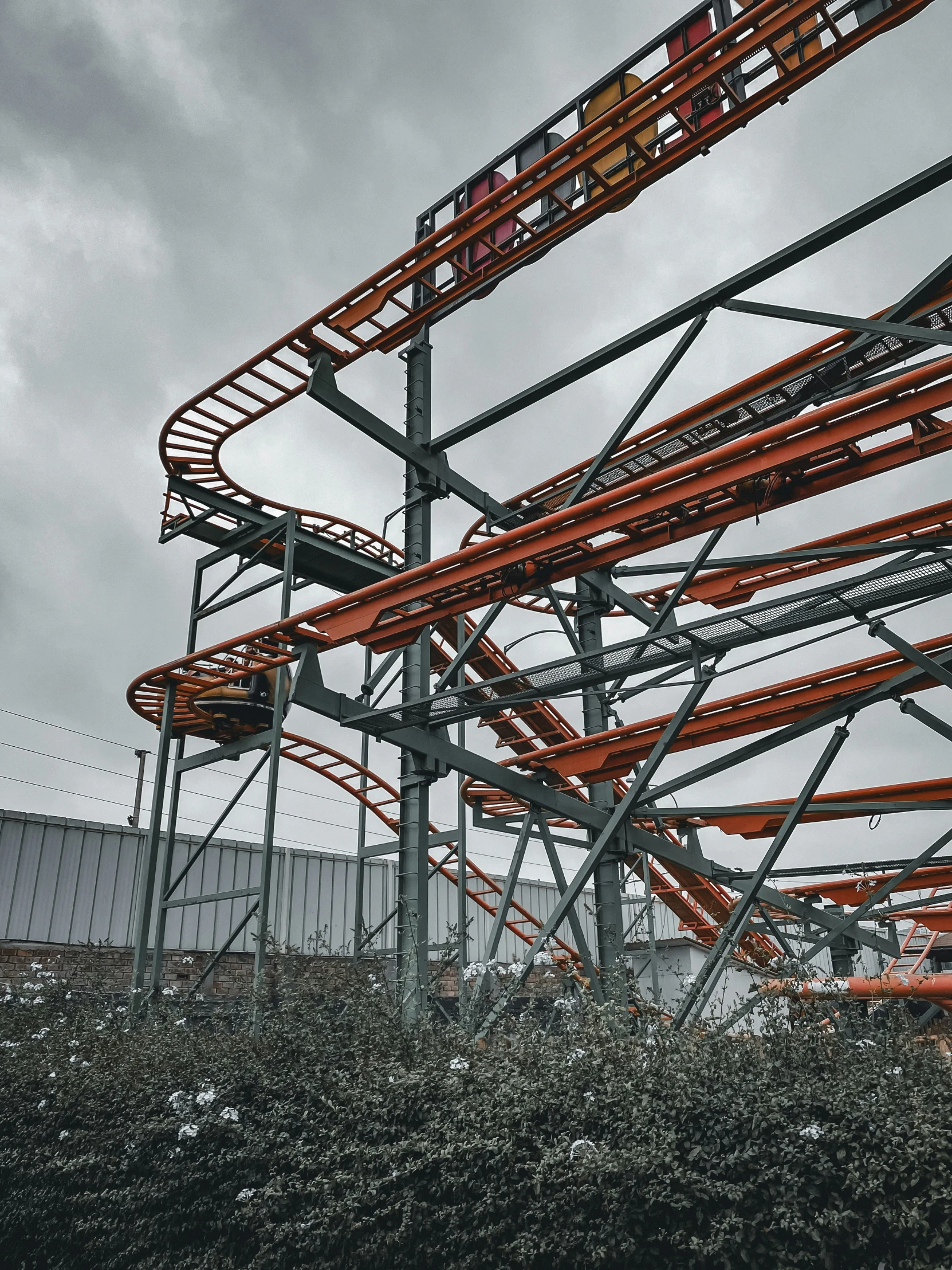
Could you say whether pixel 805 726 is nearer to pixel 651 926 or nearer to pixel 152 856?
pixel 651 926

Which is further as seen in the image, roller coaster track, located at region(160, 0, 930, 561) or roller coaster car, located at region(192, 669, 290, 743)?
roller coaster car, located at region(192, 669, 290, 743)

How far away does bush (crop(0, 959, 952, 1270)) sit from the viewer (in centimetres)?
379

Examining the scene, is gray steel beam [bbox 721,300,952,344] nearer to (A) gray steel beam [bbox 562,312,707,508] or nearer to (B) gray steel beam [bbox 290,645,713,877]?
(A) gray steel beam [bbox 562,312,707,508]

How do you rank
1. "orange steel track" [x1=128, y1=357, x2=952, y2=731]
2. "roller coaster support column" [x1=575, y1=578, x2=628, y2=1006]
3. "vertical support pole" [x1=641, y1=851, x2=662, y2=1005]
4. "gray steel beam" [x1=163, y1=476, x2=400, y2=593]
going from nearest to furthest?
"orange steel track" [x1=128, y1=357, x2=952, y2=731] → "roller coaster support column" [x1=575, y1=578, x2=628, y2=1006] → "vertical support pole" [x1=641, y1=851, x2=662, y2=1005] → "gray steel beam" [x1=163, y1=476, x2=400, y2=593]

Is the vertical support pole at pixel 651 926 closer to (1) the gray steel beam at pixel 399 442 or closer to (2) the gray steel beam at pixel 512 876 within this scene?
(2) the gray steel beam at pixel 512 876

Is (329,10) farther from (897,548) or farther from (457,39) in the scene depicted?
(897,548)

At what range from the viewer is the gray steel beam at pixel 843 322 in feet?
22.2

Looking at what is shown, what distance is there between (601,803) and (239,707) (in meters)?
5.10

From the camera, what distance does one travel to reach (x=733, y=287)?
8.80 metres

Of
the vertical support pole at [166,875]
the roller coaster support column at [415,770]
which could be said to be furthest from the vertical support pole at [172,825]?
the roller coaster support column at [415,770]

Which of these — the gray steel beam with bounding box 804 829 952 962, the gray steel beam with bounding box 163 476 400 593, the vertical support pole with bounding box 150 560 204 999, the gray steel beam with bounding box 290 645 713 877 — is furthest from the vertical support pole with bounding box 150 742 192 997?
the gray steel beam with bounding box 804 829 952 962

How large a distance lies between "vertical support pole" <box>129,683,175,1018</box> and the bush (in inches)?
148

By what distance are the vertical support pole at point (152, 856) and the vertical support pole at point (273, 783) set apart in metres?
1.34

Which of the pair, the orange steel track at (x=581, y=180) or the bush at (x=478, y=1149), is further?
the orange steel track at (x=581, y=180)
